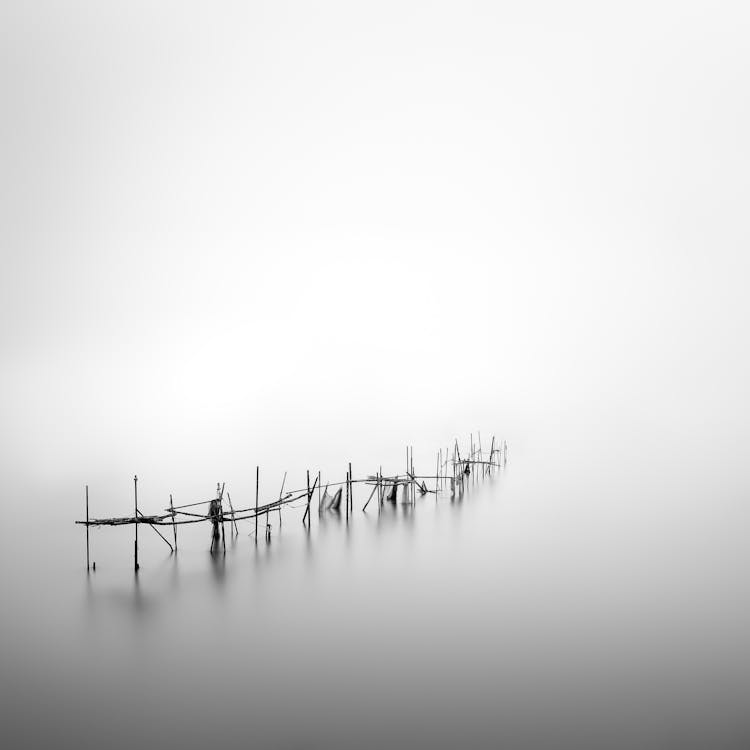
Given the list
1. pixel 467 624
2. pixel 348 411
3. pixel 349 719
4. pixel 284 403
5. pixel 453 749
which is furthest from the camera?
pixel 284 403

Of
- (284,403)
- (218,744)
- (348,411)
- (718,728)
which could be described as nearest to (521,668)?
(718,728)

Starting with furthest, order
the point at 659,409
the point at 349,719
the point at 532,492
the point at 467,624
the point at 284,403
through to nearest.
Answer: the point at 284,403 < the point at 659,409 < the point at 532,492 < the point at 467,624 < the point at 349,719

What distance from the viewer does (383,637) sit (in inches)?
640

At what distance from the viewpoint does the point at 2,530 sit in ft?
99.1

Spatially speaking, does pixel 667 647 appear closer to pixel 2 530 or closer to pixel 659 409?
pixel 2 530

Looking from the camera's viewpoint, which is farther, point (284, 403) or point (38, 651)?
point (284, 403)

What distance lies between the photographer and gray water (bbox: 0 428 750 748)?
11.9 meters

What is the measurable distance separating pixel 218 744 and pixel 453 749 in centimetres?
427

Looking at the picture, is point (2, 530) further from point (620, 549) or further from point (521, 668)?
point (620, 549)

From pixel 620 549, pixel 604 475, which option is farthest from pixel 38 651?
pixel 604 475

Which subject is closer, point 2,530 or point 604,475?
point 2,530

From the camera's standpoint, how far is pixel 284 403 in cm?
14675

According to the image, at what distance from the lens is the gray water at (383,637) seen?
11.9 metres

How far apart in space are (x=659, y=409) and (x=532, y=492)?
90.8 meters
